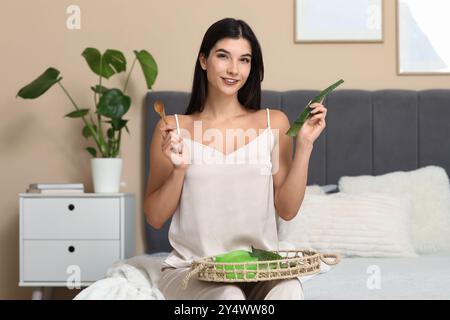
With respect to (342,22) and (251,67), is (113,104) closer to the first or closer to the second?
(342,22)

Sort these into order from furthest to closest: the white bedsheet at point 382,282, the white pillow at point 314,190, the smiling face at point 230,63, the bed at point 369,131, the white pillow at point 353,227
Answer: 1. the bed at point 369,131
2. the white pillow at point 314,190
3. the white pillow at point 353,227
4. the white bedsheet at point 382,282
5. the smiling face at point 230,63

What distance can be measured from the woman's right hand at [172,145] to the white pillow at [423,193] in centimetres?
189

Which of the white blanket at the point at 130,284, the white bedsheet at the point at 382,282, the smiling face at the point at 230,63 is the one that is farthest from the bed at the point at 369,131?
the smiling face at the point at 230,63

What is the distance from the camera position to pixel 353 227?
342cm

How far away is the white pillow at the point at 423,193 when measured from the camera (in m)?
3.56

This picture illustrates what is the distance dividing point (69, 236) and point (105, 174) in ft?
1.17

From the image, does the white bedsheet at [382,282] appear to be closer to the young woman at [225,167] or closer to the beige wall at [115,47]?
the young woman at [225,167]

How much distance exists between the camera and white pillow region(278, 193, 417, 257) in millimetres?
3400

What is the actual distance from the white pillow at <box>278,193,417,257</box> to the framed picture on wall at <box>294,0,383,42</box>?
1057 mm

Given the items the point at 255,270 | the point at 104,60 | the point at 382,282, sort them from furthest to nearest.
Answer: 1. the point at 104,60
2. the point at 382,282
3. the point at 255,270

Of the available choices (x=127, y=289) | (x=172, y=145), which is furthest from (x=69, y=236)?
(x=172, y=145)

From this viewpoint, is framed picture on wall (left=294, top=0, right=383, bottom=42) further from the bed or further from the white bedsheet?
the white bedsheet

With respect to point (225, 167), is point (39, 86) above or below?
above

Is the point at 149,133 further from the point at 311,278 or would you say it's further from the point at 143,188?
the point at 311,278
